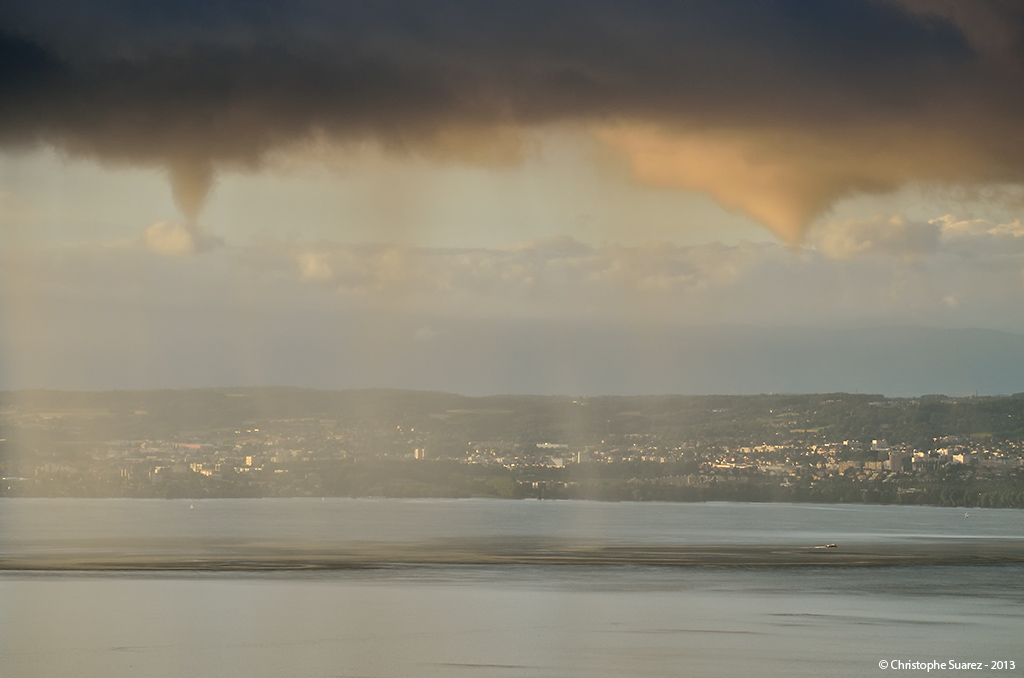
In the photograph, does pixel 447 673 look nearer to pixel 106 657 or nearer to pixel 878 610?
pixel 106 657

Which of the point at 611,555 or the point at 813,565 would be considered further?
the point at 611,555

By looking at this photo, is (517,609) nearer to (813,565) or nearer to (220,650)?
(220,650)

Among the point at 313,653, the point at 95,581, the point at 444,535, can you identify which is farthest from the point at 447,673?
the point at 444,535

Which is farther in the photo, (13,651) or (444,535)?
(444,535)

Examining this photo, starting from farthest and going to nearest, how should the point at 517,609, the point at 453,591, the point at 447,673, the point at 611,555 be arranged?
the point at 611,555
the point at 453,591
the point at 517,609
the point at 447,673

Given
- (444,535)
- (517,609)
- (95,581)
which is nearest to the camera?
(517,609)

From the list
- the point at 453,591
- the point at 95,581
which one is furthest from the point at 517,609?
the point at 95,581
